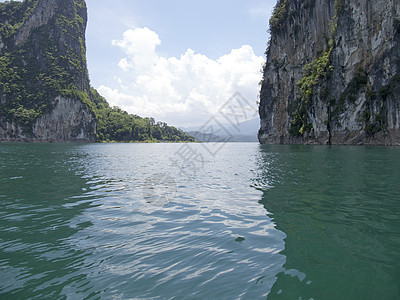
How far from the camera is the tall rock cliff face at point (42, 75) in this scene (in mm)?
146500

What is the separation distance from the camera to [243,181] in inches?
632

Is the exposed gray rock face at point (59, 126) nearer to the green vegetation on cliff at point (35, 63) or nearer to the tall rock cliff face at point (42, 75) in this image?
the tall rock cliff face at point (42, 75)

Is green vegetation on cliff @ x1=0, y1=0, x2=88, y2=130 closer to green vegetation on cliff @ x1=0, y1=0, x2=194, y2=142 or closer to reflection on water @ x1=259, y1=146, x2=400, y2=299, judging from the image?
green vegetation on cliff @ x1=0, y1=0, x2=194, y2=142

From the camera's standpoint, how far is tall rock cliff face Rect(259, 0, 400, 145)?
52469 millimetres

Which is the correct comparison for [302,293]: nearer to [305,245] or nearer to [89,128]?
[305,245]

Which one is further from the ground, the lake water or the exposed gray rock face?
the exposed gray rock face

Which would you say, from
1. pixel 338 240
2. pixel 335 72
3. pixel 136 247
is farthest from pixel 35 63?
pixel 338 240

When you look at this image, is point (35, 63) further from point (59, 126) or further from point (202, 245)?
point (202, 245)

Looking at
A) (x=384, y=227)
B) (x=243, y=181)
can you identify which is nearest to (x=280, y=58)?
(x=243, y=181)

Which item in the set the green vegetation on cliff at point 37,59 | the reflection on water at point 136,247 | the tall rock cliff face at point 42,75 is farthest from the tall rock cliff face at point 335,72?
the green vegetation on cliff at point 37,59

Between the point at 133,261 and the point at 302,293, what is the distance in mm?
3372

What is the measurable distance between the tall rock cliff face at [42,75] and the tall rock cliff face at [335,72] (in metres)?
127

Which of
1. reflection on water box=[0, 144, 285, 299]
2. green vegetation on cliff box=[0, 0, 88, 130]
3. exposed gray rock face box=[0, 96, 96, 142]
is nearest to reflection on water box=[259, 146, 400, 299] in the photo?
reflection on water box=[0, 144, 285, 299]

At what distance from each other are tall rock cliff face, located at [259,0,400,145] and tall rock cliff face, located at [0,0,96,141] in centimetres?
12676
